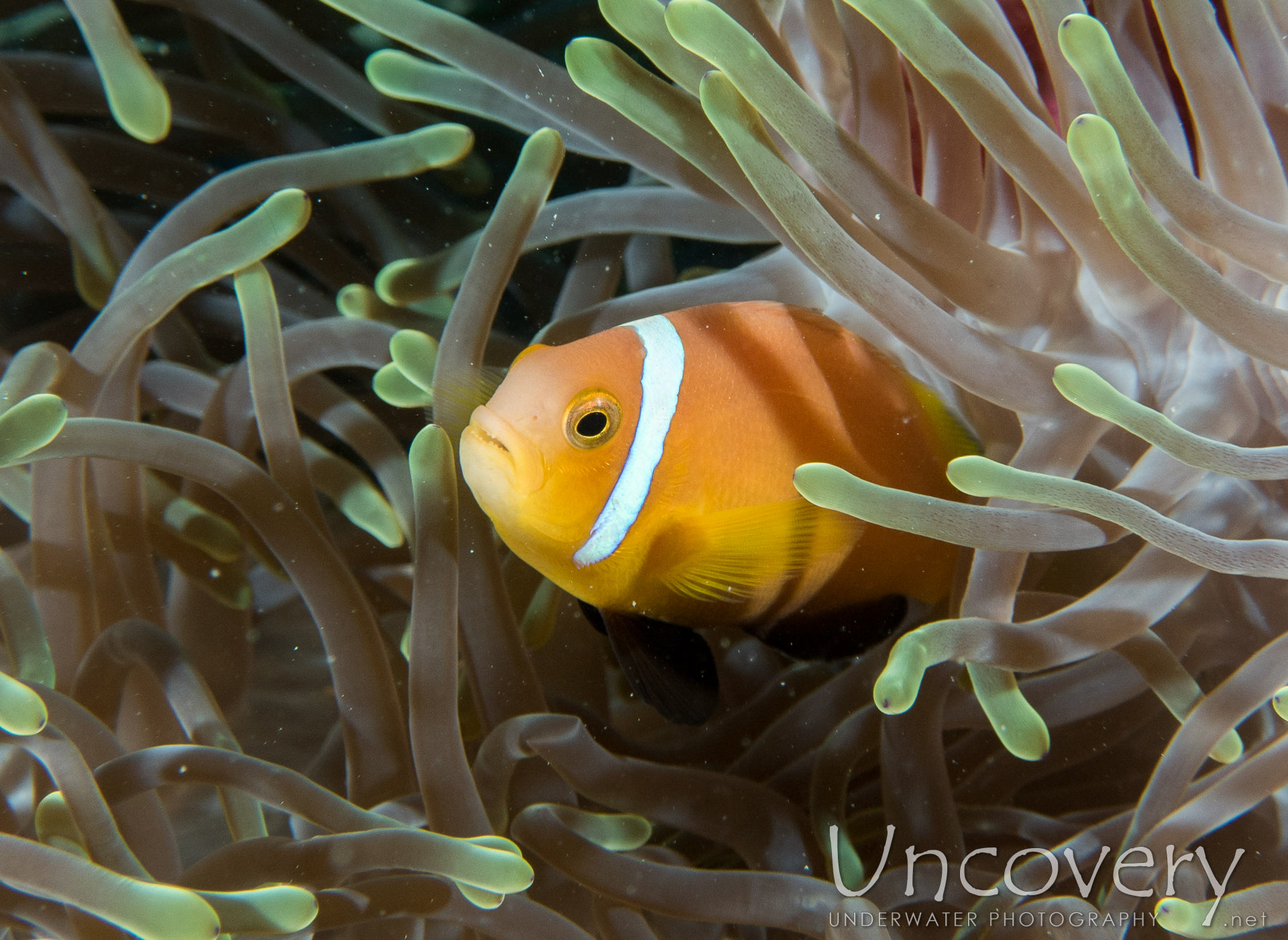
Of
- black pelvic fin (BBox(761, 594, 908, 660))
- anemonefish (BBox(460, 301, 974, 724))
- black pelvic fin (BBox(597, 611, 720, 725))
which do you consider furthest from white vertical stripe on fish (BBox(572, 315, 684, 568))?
black pelvic fin (BBox(761, 594, 908, 660))

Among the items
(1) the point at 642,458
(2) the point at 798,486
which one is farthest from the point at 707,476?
(2) the point at 798,486

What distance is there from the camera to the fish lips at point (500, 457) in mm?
792

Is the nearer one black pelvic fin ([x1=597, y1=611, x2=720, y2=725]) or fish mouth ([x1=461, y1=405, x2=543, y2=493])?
fish mouth ([x1=461, y1=405, x2=543, y2=493])

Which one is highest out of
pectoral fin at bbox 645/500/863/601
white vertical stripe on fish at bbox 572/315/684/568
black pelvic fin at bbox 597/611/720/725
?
white vertical stripe on fish at bbox 572/315/684/568

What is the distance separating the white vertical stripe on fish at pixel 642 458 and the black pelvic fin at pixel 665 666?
0.37 ft

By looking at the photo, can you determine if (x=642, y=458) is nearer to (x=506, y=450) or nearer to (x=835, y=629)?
(x=506, y=450)

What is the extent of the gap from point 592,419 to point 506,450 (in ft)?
0.27

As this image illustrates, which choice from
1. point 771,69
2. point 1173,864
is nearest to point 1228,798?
point 1173,864

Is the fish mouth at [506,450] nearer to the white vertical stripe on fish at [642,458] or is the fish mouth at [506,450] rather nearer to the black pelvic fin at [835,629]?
the white vertical stripe on fish at [642,458]

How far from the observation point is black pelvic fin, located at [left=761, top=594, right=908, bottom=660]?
37.8 inches

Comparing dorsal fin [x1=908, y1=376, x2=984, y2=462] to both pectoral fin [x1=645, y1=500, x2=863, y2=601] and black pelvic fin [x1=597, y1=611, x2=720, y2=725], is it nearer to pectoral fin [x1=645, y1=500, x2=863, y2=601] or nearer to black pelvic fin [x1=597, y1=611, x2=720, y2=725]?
pectoral fin [x1=645, y1=500, x2=863, y2=601]

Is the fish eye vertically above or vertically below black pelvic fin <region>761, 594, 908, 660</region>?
above

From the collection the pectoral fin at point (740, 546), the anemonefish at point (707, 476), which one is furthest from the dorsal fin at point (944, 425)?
the pectoral fin at point (740, 546)

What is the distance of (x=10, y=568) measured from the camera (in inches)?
36.6
